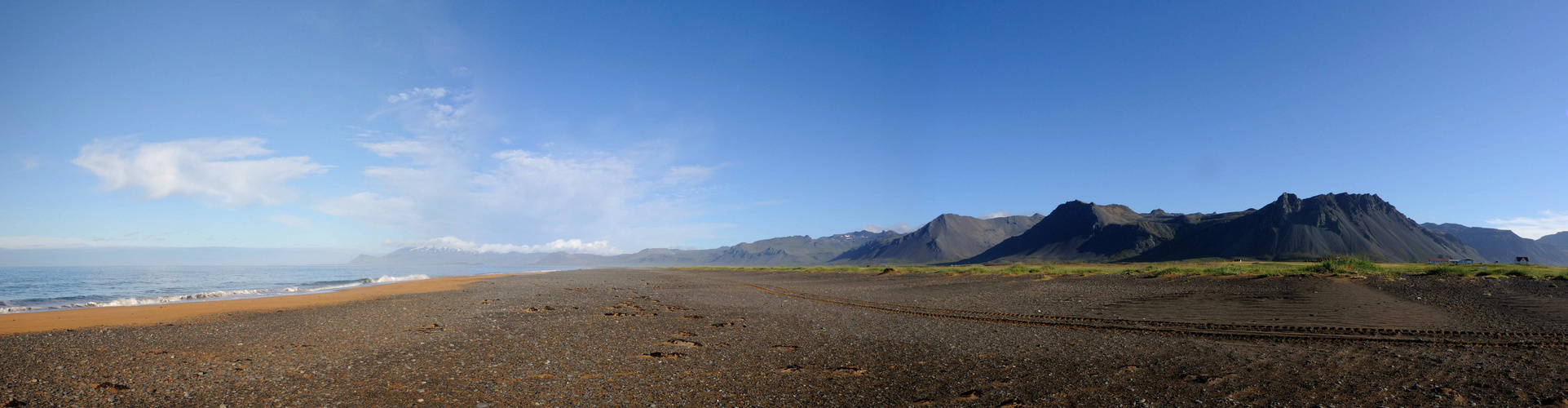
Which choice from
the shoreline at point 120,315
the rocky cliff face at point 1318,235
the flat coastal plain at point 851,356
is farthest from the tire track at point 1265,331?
the rocky cliff face at point 1318,235

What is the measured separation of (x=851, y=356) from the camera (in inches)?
423

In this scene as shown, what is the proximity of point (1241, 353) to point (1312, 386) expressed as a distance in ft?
8.49

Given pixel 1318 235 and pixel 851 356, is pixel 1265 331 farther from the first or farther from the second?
pixel 1318 235

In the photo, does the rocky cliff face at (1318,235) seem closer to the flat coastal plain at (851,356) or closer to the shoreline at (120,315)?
the flat coastal plain at (851,356)

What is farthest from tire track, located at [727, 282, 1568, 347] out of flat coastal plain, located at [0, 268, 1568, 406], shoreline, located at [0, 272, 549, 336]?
shoreline, located at [0, 272, 549, 336]

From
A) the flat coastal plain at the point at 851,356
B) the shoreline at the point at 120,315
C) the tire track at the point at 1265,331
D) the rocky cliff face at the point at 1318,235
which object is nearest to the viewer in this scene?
the flat coastal plain at the point at 851,356

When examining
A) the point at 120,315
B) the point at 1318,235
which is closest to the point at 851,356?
the point at 120,315

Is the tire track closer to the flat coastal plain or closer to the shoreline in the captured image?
the flat coastal plain

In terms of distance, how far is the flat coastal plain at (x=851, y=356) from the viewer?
301 inches

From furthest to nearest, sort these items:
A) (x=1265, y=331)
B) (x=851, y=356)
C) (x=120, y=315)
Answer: (x=120, y=315)
(x=1265, y=331)
(x=851, y=356)

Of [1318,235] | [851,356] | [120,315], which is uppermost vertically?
[1318,235]

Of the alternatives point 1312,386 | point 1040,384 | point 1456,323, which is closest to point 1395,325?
point 1456,323

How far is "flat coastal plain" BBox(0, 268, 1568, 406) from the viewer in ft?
25.1

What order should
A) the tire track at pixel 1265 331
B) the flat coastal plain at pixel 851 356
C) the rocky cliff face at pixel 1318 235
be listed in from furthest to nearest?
the rocky cliff face at pixel 1318 235
the tire track at pixel 1265 331
the flat coastal plain at pixel 851 356
